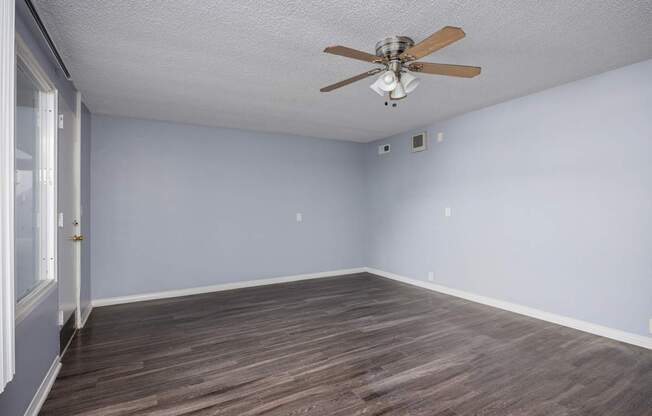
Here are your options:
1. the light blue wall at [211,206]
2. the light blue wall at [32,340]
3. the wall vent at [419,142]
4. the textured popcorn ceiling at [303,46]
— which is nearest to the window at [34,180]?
the light blue wall at [32,340]

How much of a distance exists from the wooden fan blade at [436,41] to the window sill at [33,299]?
279 centimetres

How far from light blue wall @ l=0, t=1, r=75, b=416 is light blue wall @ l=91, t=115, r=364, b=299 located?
→ 179cm

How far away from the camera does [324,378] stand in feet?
7.74

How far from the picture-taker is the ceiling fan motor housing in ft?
7.64

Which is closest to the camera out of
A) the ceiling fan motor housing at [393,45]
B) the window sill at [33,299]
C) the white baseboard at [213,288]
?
the window sill at [33,299]

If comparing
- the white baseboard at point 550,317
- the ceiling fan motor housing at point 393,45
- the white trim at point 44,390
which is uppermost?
the ceiling fan motor housing at point 393,45

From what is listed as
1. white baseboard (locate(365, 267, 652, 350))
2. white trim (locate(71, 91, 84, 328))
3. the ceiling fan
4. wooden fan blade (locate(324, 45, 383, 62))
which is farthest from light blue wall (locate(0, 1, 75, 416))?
white baseboard (locate(365, 267, 652, 350))

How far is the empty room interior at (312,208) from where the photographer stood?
2064mm

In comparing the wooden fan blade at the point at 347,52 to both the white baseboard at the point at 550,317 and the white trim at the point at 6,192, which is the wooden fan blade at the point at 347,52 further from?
the white baseboard at the point at 550,317

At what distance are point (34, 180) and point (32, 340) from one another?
3.84ft

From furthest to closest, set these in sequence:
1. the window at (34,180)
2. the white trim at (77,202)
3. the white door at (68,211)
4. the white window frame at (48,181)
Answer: the white trim at (77,202) < the white door at (68,211) < the white window frame at (48,181) < the window at (34,180)

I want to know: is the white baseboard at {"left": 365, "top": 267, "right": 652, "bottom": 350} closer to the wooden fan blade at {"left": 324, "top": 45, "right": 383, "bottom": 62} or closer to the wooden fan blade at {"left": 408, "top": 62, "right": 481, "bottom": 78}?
the wooden fan blade at {"left": 408, "top": 62, "right": 481, "bottom": 78}

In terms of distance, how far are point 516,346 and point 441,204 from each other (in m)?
2.24

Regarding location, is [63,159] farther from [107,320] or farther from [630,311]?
[630,311]
